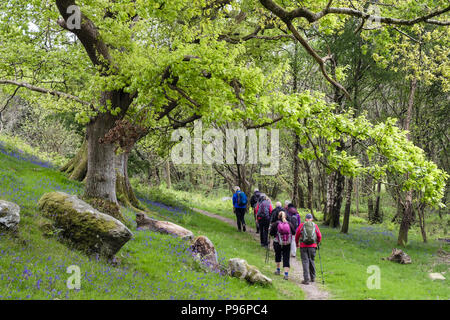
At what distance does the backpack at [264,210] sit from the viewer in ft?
54.1

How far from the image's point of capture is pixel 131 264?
1026 cm

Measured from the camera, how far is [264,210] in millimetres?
16578

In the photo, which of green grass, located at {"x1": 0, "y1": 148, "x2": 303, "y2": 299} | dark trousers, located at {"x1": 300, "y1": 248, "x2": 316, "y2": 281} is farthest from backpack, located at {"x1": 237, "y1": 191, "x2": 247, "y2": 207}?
dark trousers, located at {"x1": 300, "y1": 248, "x2": 316, "y2": 281}

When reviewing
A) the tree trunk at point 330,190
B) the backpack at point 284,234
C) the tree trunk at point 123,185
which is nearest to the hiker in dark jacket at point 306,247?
the backpack at point 284,234

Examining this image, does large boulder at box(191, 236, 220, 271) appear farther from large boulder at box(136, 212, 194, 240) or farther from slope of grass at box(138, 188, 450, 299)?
slope of grass at box(138, 188, 450, 299)

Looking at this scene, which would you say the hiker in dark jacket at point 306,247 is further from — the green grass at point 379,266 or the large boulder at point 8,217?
the large boulder at point 8,217

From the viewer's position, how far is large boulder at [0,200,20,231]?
8.84 meters

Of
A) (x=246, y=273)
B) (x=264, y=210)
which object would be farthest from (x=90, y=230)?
(x=264, y=210)

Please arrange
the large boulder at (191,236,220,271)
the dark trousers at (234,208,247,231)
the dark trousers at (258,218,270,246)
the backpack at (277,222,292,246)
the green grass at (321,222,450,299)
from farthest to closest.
Answer: 1. the dark trousers at (234,208,247,231)
2. the dark trousers at (258,218,270,246)
3. the backpack at (277,222,292,246)
4. the large boulder at (191,236,220,271)
5. the green grass at (321,222,450,299)

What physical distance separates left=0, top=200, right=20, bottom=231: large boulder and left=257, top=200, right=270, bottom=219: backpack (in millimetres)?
10256

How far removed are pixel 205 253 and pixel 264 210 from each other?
5.30 metres
